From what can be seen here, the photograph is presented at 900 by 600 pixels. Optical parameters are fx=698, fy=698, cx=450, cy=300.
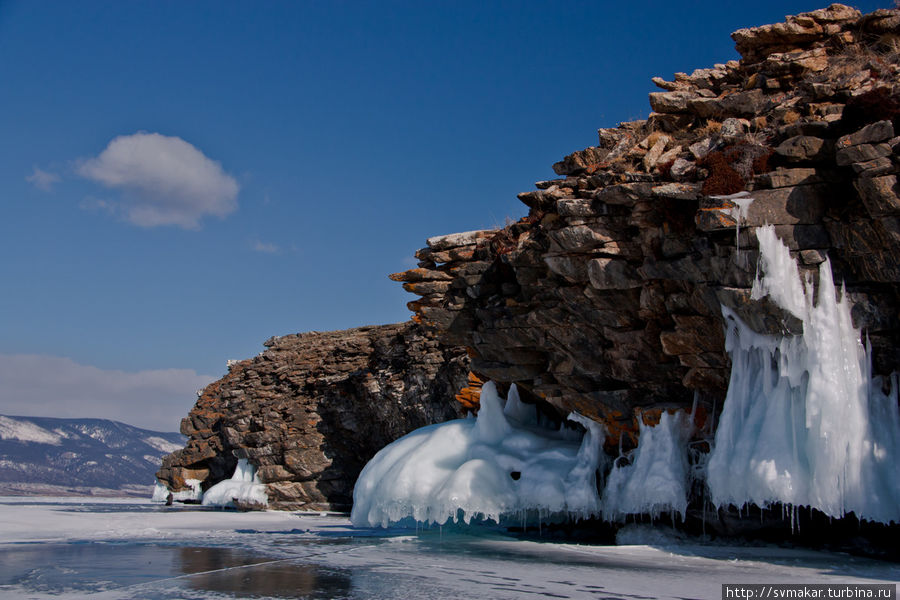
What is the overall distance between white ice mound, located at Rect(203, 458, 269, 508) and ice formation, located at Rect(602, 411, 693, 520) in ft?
69.9

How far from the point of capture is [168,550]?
14078mm

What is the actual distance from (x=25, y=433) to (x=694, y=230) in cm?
15040

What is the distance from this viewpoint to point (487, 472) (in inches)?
645

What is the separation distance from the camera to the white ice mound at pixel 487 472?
1603cm

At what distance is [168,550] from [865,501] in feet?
42.1

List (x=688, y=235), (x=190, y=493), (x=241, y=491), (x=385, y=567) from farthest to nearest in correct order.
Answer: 1. (x=190, y=493)
2. (x=241, y=491)
3. (x=688, y=235)
4. (x=385, y=567)

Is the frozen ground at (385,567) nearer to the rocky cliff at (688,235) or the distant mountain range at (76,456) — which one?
the rocky cliff at (688,235)

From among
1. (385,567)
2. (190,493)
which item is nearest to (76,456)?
(190,493)

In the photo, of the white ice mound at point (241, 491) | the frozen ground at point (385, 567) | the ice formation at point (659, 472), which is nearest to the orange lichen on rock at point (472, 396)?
the frozen ground at point (385, 567)

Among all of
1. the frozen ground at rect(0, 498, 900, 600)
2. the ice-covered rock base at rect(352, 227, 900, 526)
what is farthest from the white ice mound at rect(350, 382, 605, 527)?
the frozen ground at rect(0, 498, 900, 600)

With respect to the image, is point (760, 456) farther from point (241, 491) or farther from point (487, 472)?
point (241, 491)

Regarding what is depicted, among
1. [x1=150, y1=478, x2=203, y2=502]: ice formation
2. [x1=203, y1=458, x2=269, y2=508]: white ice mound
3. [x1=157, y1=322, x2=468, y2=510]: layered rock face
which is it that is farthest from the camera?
[x1=150, y1=478, x2=203, y2=502]: ice formation

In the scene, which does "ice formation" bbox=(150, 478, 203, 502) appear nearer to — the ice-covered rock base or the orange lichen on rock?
the orange lichen on rock

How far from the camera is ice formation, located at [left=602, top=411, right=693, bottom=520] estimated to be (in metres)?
14.6
